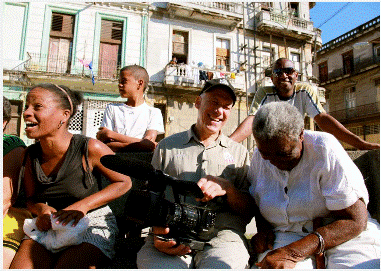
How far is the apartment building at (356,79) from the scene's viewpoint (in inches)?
907

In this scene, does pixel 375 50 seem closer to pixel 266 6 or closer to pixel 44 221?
pixel 266 6

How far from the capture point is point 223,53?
1661 cm

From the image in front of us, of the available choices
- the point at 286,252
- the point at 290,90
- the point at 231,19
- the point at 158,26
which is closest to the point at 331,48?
the point at 231,19

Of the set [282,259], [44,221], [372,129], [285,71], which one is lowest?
[282,259]

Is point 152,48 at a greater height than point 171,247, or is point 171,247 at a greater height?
point 152,48

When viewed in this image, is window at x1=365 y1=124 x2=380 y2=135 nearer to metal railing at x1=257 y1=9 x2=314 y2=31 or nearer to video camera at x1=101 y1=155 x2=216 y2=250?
metal railing at x1=257 y1=9 x2=314 y2=31

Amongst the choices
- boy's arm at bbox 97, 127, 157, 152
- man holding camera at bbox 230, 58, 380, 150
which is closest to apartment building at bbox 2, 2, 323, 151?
boy's arm at bbox 97, 127, 157, 152

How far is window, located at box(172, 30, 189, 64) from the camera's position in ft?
51.5

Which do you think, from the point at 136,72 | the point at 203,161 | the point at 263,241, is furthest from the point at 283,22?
the point at 263,241

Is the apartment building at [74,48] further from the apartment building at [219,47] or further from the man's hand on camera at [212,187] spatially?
the man's hand on camera at [212,187]

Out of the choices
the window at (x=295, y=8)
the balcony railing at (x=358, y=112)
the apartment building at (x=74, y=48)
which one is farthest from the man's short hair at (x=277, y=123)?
the balcony railing at (x=358, y=112)

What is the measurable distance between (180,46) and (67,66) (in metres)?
6.17

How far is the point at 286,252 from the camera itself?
1.63 metres

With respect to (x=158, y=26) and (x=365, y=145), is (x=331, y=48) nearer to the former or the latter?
(x=158, y=26)
